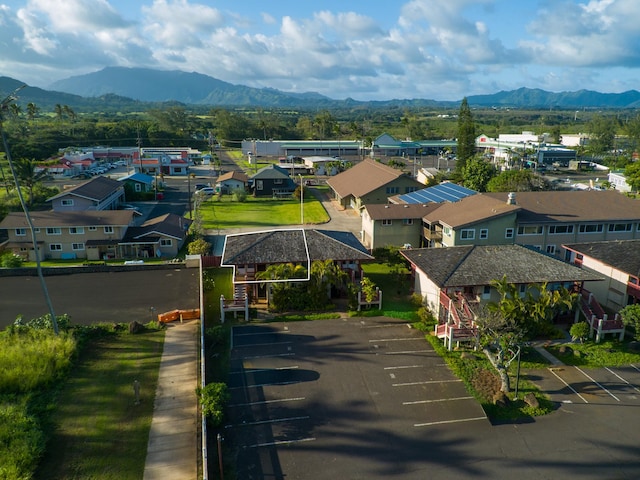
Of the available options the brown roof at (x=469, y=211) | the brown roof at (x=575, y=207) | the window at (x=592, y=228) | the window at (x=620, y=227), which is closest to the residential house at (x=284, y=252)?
the brown roof at (x=469, y=211)

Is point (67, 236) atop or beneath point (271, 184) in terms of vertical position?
beneath

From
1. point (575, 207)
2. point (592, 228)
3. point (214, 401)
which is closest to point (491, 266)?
point (592, 228)

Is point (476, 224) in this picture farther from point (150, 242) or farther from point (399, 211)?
point (150, 242)

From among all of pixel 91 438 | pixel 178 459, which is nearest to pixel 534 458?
pixel 178 459

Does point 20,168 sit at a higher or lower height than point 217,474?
higher

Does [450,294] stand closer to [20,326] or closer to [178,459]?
[178,459]

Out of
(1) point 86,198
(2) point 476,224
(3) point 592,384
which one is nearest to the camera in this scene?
(3) point 592,384
